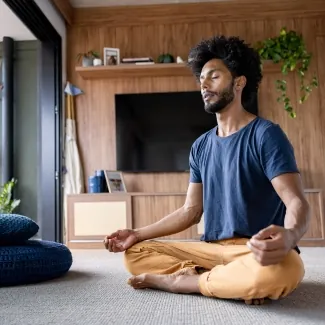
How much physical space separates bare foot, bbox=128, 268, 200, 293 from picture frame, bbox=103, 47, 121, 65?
3051 millimetres

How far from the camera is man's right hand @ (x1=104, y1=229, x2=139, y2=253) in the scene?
1670 mm

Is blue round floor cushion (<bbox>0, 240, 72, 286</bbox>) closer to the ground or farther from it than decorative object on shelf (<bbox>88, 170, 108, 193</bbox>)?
Answer: closer to the ground

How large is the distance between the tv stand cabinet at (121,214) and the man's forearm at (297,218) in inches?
102

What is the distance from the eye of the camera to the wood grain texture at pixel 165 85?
14.0ft

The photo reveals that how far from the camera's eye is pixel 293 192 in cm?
134

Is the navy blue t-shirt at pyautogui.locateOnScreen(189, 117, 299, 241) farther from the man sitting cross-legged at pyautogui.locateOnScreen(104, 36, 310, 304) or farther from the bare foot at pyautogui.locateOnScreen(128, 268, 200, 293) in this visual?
the bare foot at pyautogui.locateOnScreen(128, 268, 200, 293)

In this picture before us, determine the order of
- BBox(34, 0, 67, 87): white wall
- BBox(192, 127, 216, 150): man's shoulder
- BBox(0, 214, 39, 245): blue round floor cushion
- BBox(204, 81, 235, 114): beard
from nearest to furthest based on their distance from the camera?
BBox(204, 81, 235, 114): beard → BBox(192, 127, 216, 150): man's shoulder → BBox(0, 214, 39, 245): blue round floor cushion → BBox(34, 0, 67, 87): white wall

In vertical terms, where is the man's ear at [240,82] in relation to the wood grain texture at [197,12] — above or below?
below

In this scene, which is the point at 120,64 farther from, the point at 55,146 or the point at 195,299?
the point at 195,299

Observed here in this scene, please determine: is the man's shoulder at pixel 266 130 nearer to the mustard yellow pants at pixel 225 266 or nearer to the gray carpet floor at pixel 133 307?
the mustard yellow pants at pixel 225 266

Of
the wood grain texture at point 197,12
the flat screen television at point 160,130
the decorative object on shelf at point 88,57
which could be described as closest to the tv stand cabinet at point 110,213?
the flat screen television at point 160,130

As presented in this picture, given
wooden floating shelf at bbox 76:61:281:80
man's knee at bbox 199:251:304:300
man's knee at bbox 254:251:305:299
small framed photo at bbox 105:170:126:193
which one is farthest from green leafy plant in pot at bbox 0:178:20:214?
man's knee at bbox 254:251:305:299

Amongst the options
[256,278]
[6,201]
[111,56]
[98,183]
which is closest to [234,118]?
[256,278]

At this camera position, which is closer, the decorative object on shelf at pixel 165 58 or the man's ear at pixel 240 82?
the man's ear at pixel 240 82
